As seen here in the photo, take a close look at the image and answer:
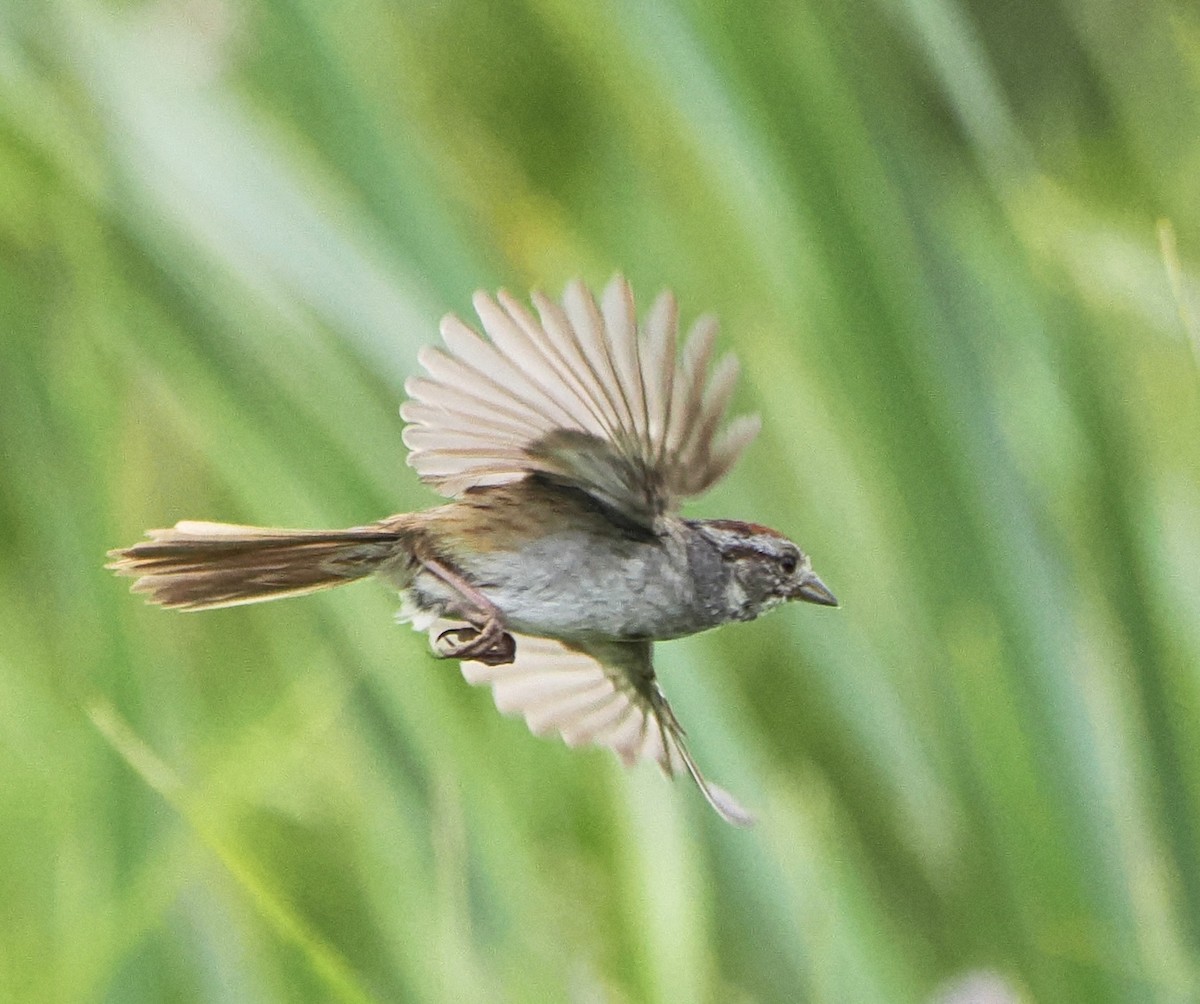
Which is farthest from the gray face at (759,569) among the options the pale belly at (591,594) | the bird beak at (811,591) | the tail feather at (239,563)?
the tail feather at (239,563)

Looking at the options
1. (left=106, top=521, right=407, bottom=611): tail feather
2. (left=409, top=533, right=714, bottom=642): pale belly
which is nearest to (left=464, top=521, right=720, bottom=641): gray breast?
(left=409, top=533, right=714, bottom=642): pale belly

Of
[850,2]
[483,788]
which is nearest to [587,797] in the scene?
[483,788]

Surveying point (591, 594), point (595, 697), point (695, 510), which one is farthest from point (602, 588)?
point (695, 510)

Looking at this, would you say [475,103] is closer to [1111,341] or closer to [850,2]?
[1111,341]

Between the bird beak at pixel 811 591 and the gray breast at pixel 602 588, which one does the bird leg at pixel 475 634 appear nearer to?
the gray breast at pixel 602 588

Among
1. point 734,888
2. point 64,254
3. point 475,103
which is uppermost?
point 475,103

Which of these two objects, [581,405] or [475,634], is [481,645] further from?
[581,405]

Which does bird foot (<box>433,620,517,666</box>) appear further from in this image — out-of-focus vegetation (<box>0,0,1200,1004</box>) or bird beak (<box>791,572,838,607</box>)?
bird beak (<box>791,572,838,607</box>)
